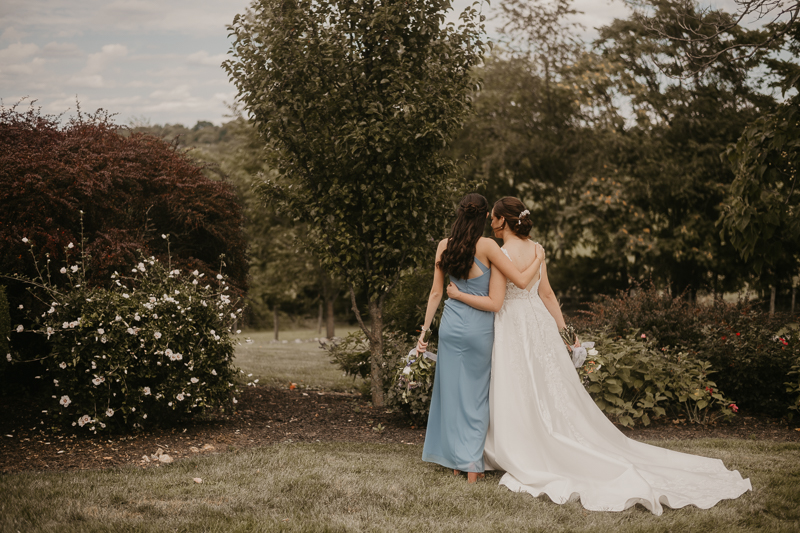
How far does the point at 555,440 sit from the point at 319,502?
177cm

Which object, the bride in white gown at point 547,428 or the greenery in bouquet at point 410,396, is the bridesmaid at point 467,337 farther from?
the greenery in bouquet at point 410,396

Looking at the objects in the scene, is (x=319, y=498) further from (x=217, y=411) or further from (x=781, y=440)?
(x=781, y=440)

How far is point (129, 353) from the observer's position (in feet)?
17.8

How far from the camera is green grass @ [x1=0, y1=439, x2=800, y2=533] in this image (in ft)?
11.9

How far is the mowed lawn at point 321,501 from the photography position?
363 centimetres

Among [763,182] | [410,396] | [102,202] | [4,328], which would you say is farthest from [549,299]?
[102,202]

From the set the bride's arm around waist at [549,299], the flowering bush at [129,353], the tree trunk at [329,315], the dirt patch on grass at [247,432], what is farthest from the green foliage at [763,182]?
the tree trunk at [329,315]

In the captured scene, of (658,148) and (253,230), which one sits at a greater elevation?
(658,148)

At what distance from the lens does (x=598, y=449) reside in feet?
14.9

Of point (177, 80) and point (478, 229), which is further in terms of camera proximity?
point (177, 80)

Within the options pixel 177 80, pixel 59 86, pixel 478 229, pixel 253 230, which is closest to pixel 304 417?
pixel 478 229

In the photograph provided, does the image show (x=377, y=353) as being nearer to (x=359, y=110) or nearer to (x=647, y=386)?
(x=359, y=110)

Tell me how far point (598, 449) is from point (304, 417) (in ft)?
11.3

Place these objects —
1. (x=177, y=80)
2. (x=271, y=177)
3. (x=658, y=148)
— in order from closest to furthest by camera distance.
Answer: (x=271, y=177) < (x=177, y=80) < (x=658, y=148)
